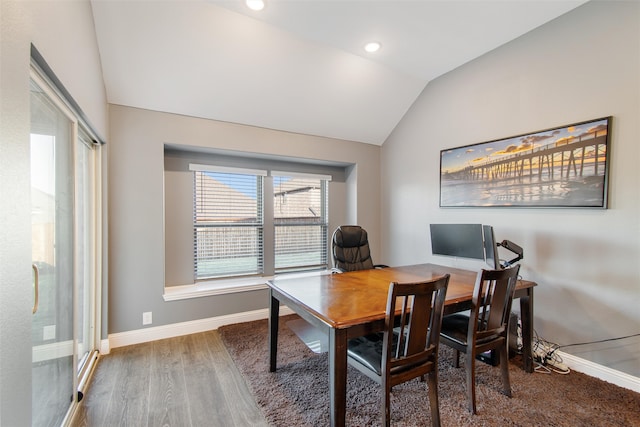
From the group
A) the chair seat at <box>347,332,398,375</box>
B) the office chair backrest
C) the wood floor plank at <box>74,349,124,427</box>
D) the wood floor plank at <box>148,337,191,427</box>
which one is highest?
the office chair backrest

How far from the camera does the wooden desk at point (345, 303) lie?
1489 millimetres

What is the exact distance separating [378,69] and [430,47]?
59 cm

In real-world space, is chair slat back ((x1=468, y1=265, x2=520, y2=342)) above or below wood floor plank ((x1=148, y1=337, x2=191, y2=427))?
above

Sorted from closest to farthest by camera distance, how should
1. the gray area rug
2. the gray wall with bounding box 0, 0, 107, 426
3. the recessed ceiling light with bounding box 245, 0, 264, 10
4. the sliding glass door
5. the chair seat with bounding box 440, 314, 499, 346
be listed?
the gray wall with bounding box 0, 0, 107, 426, the sliding glass door, the gray area rug, the chair seat with bounding box 440, 314, 499, 346, the recessed ceiling light with bounding box 245, 0, 264, 10

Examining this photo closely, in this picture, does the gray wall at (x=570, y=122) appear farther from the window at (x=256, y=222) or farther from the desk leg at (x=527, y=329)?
the window at (x=256, y=222)

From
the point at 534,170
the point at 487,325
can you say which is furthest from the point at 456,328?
the point at 534,170

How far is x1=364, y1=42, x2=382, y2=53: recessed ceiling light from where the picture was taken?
9.17 ft

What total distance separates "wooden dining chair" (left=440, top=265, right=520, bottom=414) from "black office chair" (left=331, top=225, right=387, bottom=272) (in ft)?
4.20

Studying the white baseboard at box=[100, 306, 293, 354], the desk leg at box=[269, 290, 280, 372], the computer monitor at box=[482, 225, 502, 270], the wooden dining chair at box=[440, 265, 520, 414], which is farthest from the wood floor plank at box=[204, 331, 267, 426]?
the computer monitor at box=[482, 225, 502, 270]

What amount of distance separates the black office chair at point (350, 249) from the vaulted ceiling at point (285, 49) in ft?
5.08

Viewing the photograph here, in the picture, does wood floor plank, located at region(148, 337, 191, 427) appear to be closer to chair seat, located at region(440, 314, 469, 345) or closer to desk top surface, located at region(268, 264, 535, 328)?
desk top surface, located at region(268, 264, 535, 328)

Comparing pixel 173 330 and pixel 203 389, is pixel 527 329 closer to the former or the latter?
pixel 203 389

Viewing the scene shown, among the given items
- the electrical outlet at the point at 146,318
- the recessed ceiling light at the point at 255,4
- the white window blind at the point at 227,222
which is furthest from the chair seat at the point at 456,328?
the recessed ceiling light at the point at 255,4

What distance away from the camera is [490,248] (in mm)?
2395
